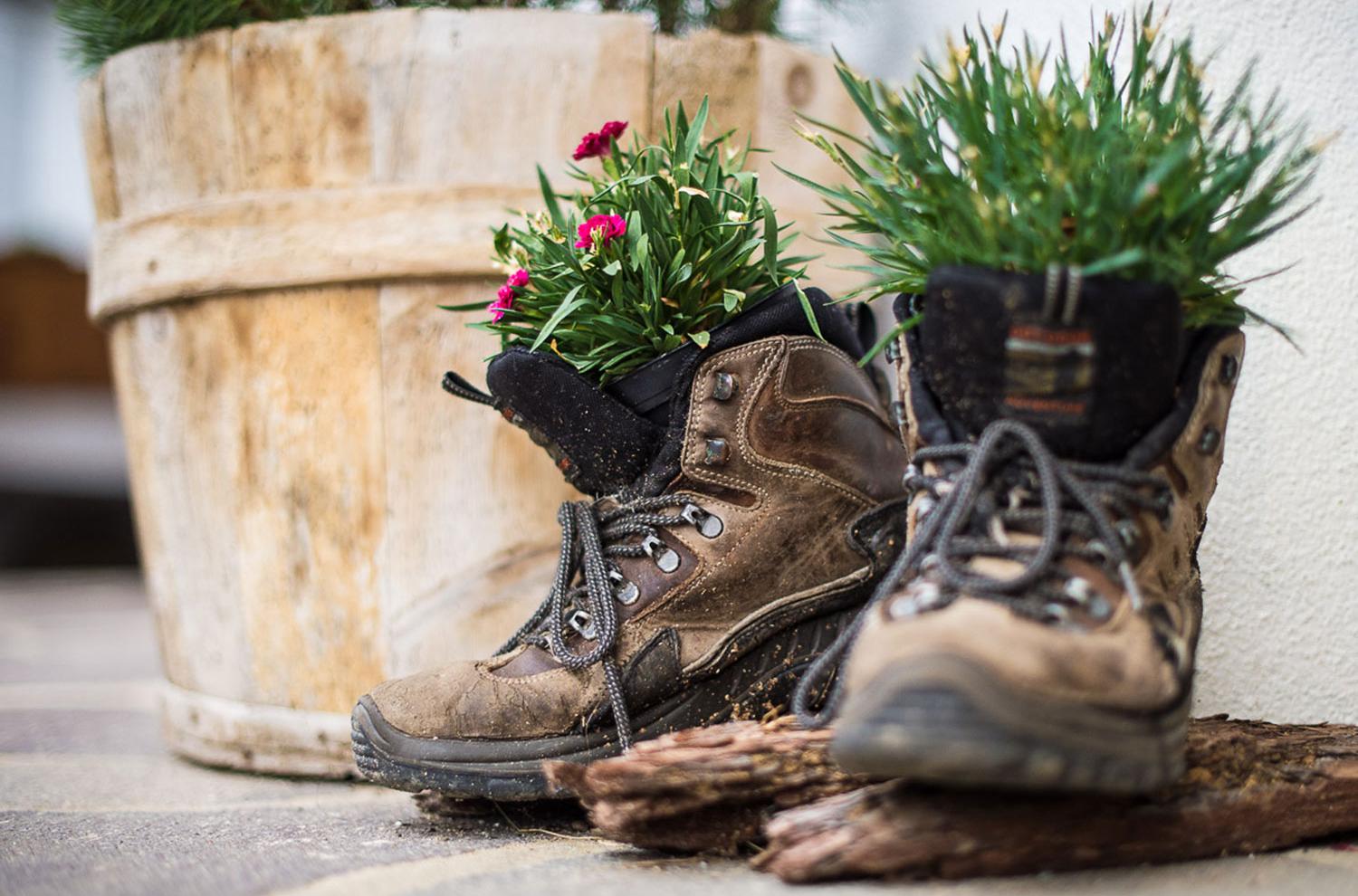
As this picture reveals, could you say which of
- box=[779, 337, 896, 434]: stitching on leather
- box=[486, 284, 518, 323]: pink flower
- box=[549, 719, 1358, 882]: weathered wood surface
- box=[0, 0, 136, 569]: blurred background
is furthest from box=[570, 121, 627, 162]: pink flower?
box=[0, 0, 136, 569]: blurred background

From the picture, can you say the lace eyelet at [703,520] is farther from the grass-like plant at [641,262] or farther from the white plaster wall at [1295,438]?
the white plaster wall at [1295,438]

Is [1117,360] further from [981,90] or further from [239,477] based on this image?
[239,477]

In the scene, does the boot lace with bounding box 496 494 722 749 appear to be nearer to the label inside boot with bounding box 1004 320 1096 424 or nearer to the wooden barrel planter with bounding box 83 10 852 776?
the wooden barrel planter with bounding box 83 10 852 776

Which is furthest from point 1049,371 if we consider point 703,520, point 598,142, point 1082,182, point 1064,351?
point 598,142

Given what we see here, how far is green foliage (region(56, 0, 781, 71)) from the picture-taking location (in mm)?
1159

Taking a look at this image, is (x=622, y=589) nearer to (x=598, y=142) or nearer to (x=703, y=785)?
(x=703, y=785)

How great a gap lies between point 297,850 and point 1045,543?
1.89 feet

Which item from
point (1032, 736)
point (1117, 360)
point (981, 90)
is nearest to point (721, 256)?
point (981, 90)

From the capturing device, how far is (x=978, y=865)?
2.04 feet

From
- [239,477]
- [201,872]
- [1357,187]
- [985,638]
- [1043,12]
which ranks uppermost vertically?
[1043,12]

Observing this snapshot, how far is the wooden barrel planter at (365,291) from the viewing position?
3.55 ft

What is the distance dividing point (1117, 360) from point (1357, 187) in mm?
518

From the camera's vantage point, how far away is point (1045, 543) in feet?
2.04

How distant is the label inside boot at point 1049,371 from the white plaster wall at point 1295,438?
0.43 meters
